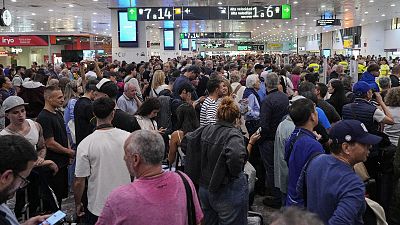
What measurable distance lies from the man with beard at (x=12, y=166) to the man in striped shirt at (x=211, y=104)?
12.5 ft

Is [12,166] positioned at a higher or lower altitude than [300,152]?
higher

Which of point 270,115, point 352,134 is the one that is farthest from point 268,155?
point 352,134

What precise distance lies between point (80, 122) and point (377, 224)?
4090 millimetres

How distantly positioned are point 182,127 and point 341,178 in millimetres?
3083

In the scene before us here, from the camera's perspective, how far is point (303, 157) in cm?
388

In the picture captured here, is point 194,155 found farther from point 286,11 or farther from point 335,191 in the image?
point 286,11

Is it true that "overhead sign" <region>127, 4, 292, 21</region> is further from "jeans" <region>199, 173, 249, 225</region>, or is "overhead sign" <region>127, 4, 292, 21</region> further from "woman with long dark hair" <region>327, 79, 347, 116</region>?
"jeans" <region>199, 173, 249, 225</region>

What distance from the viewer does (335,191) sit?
2.78 m

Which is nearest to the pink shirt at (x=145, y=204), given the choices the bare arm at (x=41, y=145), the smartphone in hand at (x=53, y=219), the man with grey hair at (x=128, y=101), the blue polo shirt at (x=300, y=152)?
the smartphone in hand at (x=53, y=219)

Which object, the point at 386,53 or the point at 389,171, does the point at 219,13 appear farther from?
the point at 386,53

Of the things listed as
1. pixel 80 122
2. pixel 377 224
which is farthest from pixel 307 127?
pixel 80 122

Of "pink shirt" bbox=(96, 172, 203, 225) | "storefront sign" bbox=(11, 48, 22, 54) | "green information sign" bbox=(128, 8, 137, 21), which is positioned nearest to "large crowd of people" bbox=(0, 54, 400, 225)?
"pink shirt" bbox=(96, 172, 203, 225)

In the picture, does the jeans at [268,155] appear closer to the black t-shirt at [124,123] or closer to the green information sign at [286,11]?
the black t-shirt at [124,123]

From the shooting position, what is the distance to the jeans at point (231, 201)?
418 centimetres
